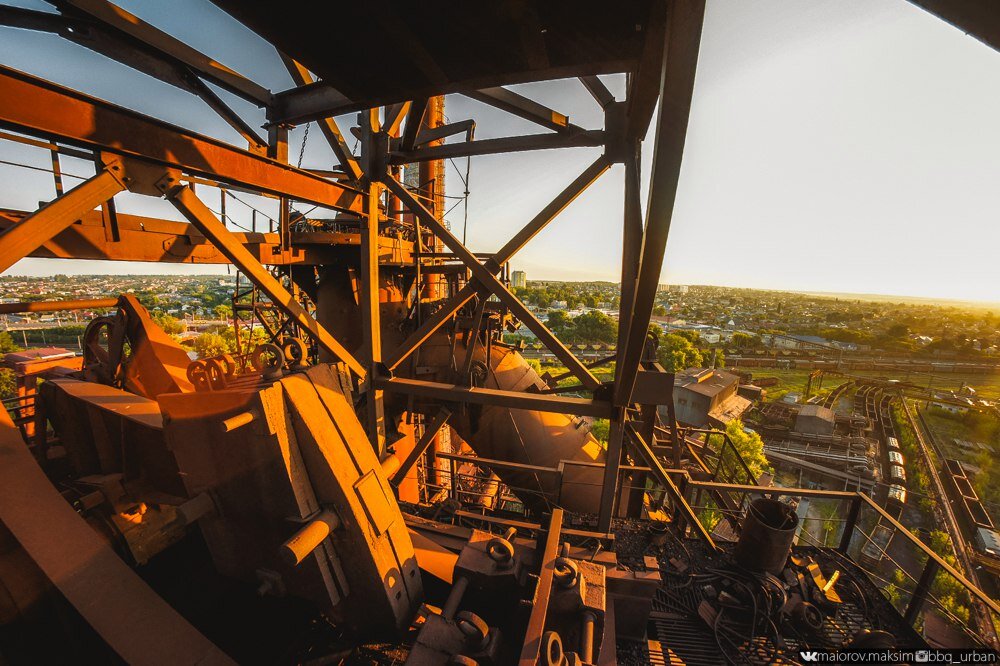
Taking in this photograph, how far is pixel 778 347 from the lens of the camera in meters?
84.2

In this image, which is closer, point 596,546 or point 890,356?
point 596,546

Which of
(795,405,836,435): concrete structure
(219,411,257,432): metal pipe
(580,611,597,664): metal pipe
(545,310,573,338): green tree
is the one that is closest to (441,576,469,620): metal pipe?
(580,611,597,664): metal pipe

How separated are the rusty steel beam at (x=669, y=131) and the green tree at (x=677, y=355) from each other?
162ft

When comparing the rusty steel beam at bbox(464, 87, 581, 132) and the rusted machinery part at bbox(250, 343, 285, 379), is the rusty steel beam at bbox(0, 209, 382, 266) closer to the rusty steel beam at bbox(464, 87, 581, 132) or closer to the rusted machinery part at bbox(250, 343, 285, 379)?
the rusted machinery part at bbox(250, 343, 285, 379)

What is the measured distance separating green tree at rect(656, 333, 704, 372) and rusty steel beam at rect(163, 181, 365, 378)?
49.6 m

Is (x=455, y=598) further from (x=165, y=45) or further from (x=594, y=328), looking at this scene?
(x=594, y=328)

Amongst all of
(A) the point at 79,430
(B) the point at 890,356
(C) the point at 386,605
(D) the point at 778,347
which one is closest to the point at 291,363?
(C) the point at 386,605

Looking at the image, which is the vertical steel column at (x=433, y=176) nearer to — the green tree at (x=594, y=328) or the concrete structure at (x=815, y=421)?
the concrete structure at (x=815, y=421)

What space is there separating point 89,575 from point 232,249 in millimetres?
2264

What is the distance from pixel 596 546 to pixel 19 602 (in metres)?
4.02

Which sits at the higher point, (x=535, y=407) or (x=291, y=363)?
(x=291, y=363)

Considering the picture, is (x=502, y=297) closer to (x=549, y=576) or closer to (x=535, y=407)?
(x=535, y=407)

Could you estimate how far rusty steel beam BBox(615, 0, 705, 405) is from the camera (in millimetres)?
1479

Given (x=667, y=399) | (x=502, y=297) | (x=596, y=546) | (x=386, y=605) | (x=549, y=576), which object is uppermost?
(x=502, y=297)
